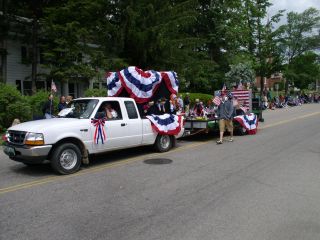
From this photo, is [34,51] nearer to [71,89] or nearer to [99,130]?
[71,89]

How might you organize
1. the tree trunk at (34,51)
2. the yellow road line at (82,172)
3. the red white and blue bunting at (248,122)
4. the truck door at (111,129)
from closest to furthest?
the yellow road line at (82,172)
the truck door at (111,129)
the red white and blue bunting at (248,122)
the tree trunk at (34,51)

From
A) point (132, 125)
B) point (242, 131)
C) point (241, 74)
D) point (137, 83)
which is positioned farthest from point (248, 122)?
point (241, 74)

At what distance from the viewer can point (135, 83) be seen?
1154cm

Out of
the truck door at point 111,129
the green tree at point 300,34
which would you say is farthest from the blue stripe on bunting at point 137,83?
the green tree at point 300,34

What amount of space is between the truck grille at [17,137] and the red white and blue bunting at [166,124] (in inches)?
147

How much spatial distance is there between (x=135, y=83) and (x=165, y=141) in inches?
81.1

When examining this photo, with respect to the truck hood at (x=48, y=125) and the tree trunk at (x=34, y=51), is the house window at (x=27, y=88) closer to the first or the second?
the tree trunk at (x=34, y=51)

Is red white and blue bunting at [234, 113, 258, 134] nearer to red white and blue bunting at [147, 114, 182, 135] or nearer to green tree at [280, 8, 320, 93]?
red white and blue bunting at [147, 114, 182, 135]

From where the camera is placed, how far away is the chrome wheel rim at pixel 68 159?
8.12m

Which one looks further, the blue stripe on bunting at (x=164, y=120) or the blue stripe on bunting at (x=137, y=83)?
the blue stripe on bunting at (x=137, y=83)

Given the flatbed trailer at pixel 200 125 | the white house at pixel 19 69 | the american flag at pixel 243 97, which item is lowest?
the flatbed trailer at pixel 200 125

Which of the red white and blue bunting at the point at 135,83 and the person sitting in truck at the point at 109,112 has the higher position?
the red white and blue bunting at the point at 135,83

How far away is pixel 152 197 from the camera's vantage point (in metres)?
6.36

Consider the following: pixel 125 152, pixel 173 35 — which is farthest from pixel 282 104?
pixel 125 152
